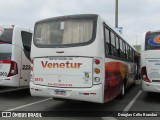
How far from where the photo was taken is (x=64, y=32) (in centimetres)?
Answer: 818

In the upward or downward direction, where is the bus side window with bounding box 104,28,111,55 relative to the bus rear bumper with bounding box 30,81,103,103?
upward

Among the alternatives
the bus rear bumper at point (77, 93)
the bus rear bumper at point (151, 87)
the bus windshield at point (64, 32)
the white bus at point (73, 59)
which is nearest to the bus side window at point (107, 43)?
the white bus at point (73, 59)

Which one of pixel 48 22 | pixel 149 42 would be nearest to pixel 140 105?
pixel 149 42

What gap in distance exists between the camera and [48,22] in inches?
338

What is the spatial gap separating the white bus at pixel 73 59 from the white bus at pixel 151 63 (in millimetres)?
2659

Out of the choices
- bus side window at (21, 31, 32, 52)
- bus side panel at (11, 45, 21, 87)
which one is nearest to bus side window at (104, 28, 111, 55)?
bus side panel at (11, 45, 21, 87)

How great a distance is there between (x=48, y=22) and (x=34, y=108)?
9.03 ft

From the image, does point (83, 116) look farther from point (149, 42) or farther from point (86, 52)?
point (149, 42)

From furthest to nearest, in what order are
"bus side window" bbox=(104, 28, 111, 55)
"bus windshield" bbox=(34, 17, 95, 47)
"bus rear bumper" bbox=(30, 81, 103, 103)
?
"bus side window" bbox=(104, 28, 111, 55) < "bus windshield" bbox=(34, 17, 95, 47) < "bus rear bumper" bbox=(30, 81, 103, 103)

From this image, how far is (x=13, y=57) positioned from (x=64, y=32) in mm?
3251

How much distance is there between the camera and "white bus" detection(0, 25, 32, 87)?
418 inches

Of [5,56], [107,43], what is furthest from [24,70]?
[107,43]

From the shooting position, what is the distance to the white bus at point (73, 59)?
755 centimetres

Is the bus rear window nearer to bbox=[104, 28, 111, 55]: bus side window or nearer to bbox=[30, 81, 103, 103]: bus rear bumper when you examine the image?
bbox=[30, 81, 103, 103]: bus rear bumper
